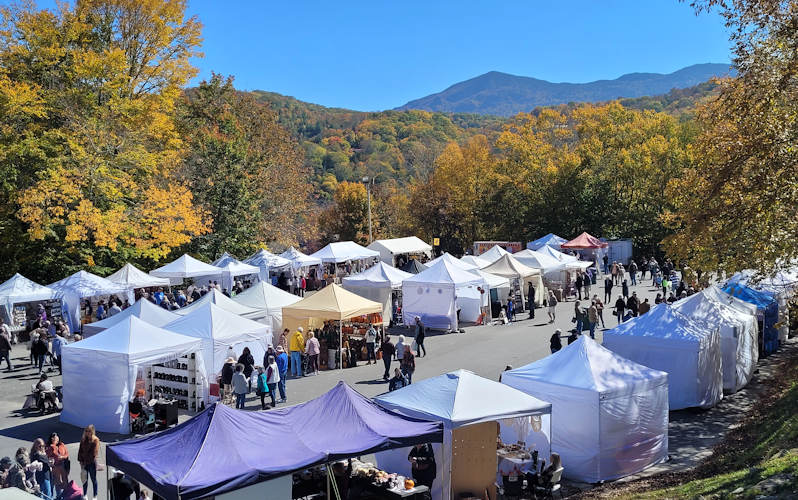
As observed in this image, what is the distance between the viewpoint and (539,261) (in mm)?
28562

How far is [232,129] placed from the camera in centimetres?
4056

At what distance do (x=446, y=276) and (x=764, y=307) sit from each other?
31.1ft

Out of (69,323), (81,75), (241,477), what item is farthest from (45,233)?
(241,477)

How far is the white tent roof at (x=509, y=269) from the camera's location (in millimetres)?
26141

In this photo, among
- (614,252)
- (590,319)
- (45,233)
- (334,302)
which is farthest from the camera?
(614,252)

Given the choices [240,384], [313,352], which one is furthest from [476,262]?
[240,384]

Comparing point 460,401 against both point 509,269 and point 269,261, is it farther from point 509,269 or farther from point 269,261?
point 269,261

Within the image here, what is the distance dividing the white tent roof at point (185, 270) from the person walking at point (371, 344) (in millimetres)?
11902

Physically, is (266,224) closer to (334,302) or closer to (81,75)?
(81,75)

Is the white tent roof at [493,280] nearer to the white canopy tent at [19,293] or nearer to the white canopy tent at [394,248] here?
the white canopy tent at [394,248]

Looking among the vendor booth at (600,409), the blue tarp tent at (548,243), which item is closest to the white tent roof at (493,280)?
the blue tarp tent at (548,243)

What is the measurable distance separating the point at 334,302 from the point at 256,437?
10.2m

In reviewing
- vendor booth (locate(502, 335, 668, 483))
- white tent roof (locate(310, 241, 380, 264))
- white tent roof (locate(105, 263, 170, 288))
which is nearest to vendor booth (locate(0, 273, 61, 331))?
white tent roof (locate(105, 263, 170, 288))

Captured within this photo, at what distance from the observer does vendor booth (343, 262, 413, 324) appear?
23.9m
